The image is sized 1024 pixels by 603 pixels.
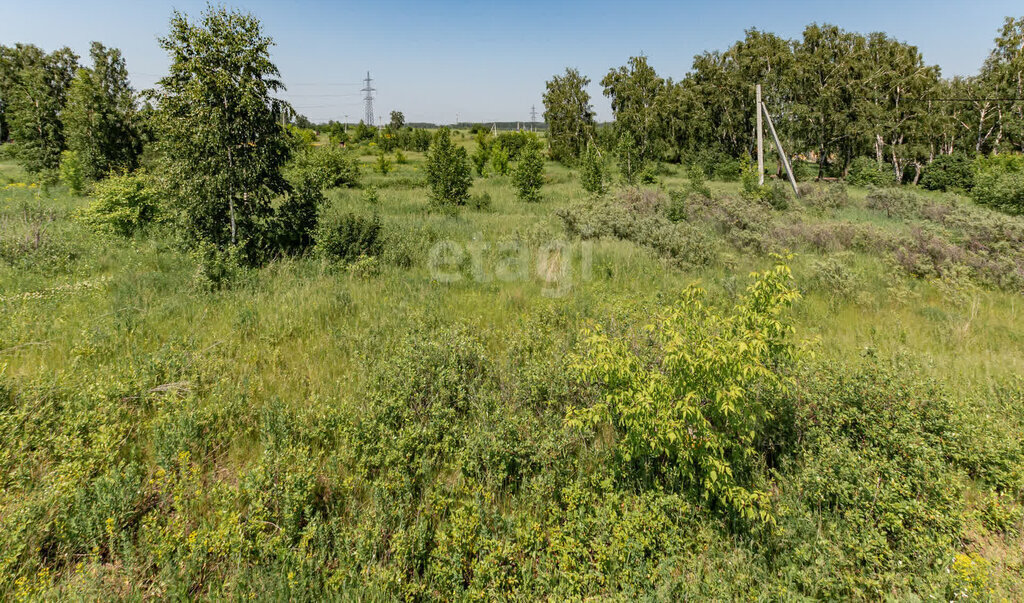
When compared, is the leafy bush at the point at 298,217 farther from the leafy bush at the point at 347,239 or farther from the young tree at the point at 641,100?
Result: the young tree at the point at 641,100

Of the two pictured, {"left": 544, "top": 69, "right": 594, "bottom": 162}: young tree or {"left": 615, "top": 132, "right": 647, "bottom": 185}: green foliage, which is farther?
{"left": 544, "top": 69, "right": 594, "bottom": 162}: young tree

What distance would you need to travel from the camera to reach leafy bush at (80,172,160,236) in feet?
34.1

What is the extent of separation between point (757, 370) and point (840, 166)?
40.6 m

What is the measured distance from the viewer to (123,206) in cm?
1069

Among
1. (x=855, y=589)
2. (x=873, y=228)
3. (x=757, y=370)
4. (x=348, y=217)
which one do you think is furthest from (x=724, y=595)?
(x=873, y=228)

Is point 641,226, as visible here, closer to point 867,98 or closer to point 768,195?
point 768,195

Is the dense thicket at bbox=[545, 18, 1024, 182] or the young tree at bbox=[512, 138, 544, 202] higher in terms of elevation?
the dense thicket at bbox=[545, 18, 1024, 182]

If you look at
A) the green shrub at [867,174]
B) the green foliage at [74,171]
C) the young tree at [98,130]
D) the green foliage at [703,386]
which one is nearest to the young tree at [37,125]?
the young tree at [98,130]

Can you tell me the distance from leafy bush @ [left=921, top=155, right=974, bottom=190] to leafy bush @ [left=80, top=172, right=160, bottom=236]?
4076 cm

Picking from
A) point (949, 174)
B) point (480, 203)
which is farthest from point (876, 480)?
point (949, 174)

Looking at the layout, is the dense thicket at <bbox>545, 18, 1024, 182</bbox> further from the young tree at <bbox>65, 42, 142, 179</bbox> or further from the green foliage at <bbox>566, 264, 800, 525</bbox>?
the young tree at <bbox>65, 42, 142, 179</bbox>

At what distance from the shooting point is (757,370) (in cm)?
280

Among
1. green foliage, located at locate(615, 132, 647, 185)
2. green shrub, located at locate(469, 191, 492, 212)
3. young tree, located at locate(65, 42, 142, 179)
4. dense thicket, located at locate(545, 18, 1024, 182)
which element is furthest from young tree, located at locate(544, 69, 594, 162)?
young tree, located at locate(65, 42, 142, 179)

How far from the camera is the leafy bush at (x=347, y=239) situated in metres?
9.27
